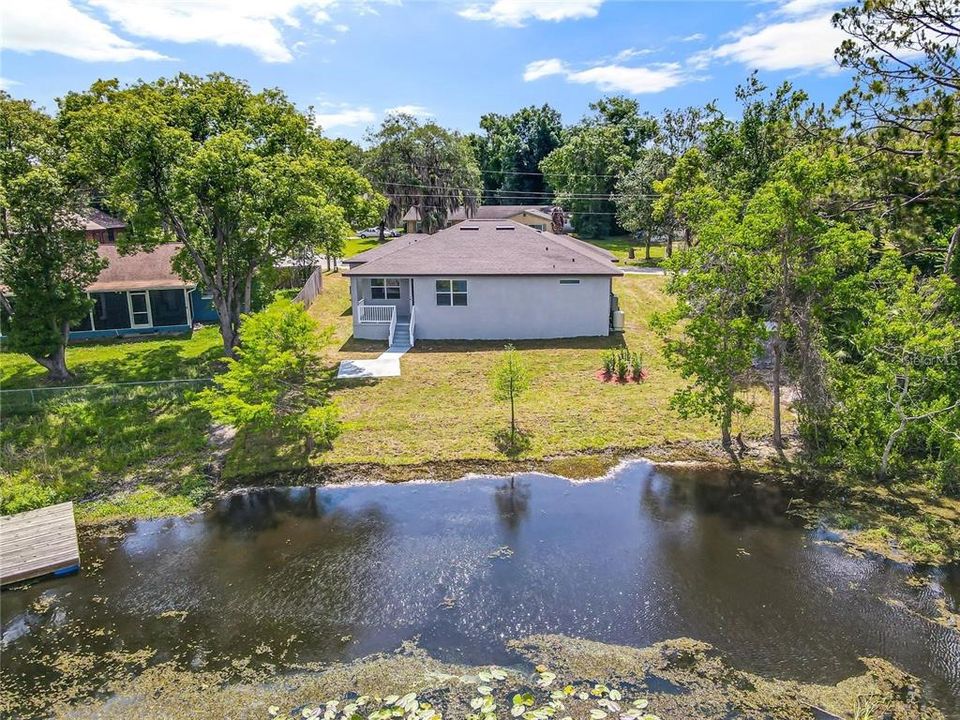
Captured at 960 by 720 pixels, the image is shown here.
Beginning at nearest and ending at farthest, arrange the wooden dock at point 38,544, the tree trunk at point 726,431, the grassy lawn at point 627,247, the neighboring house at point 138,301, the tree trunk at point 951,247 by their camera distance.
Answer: the wooden dock at point 38,544 < the tree trunk at point 951,247 < the tree trunk at point 726,431 < the neighboring house at point 138,301 < the grassy lawn at point 627,247

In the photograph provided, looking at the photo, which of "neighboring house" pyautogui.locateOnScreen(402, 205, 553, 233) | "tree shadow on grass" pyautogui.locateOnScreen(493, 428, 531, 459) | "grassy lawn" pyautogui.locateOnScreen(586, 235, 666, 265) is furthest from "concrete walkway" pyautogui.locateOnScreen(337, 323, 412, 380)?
"neighboring house" pyautogui.locateOnScreen(402, 205, 553, 233)

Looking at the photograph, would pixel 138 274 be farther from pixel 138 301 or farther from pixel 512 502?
pixel 512 502

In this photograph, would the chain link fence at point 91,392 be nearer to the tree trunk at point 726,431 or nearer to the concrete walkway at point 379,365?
the concrete walkway at point 379,365

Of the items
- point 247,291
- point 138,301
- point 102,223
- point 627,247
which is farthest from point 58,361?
point 627,247

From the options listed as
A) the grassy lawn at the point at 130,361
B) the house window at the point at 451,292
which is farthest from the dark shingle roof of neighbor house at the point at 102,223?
the house window at the point at 451,292

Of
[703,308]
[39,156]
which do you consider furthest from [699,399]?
[39,156]

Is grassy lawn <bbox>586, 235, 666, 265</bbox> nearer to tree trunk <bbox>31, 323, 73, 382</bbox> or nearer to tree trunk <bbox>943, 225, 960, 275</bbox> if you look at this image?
tree trunk <bbox>943, 225, 960, 275</bbox>
